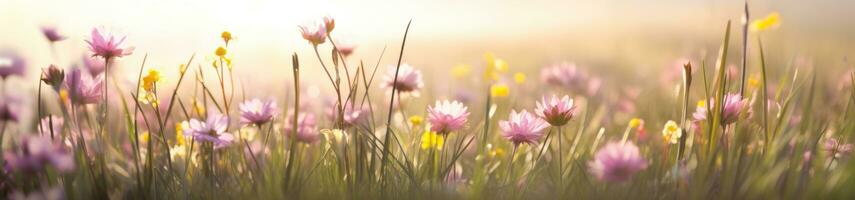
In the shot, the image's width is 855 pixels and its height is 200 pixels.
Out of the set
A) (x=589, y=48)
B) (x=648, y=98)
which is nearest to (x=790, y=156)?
(x=648, y=98)

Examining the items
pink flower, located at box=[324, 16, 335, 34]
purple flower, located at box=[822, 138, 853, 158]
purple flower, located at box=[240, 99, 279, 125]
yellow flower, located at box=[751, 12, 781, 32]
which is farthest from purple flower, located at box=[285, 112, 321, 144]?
yellow flower, located at box=[751, 12, 781, 32]

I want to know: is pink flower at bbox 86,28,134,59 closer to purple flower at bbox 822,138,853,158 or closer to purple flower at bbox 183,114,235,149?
purple flower at bbox 183,114,235,149

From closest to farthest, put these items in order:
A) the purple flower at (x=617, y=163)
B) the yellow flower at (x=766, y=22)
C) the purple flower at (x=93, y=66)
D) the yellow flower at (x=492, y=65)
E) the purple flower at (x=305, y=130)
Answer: the purple flower at (x=617, y=163) → the purple flower at (x=305, y=130) → the purple flower at (x=93, y=66) → the yellow flower at (x=766, y=22) → the yellow flower at (x=492, y=65)

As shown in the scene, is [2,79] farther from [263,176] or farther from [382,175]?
[382,175]

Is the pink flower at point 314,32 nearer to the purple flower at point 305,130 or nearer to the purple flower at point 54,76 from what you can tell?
the purple flower at point 305,130

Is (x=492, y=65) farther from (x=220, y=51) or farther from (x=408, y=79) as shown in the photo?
(x=220, y=51)

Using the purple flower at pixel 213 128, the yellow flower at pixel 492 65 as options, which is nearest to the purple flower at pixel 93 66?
the purple flower at pixel 213 128

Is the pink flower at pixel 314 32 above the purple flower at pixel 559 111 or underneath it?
above
